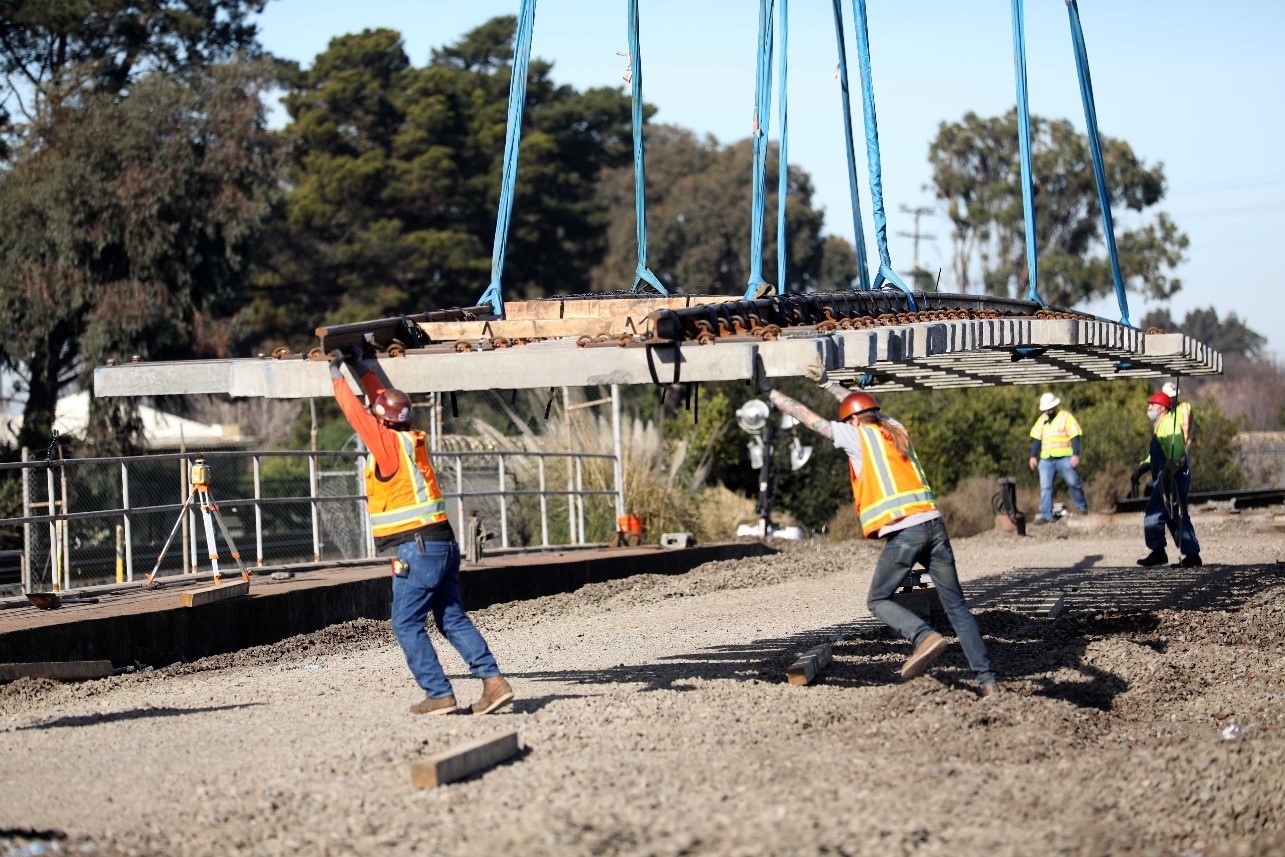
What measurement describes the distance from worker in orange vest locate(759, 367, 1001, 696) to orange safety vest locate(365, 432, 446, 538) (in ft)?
6.68

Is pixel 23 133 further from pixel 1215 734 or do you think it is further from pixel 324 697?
pixel 1215 734

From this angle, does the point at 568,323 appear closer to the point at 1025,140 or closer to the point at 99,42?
the point at 1025,140

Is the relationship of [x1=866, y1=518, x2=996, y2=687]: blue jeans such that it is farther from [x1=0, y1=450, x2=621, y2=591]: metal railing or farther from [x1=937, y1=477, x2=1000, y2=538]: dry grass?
[x1=937, y1=477, x2=1000, y2=538]: dry grass

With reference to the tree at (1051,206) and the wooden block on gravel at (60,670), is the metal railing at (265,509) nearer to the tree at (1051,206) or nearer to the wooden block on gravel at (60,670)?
the wooden block on gravel at (60,670)

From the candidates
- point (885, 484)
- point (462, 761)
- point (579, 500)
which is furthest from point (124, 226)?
point (462, 761)

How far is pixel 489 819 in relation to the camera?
6.66 meters

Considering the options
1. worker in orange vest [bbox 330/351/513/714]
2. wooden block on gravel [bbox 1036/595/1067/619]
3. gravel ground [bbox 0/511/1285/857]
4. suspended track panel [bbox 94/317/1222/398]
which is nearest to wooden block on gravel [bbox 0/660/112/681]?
gravel ground [bbox 0/511/1285/857]

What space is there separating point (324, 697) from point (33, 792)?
2962 millimetres

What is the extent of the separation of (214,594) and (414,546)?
4.87 meters

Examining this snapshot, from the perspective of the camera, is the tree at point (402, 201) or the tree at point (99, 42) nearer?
the tree at point (99, 42)

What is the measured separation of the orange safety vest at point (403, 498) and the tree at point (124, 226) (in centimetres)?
2313

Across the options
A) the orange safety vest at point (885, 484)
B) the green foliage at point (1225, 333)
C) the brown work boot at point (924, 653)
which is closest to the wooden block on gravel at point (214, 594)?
the orange safety vest at point (885, 484)

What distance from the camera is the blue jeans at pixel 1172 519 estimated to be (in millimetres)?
17641

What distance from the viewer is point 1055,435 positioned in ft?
76.7
